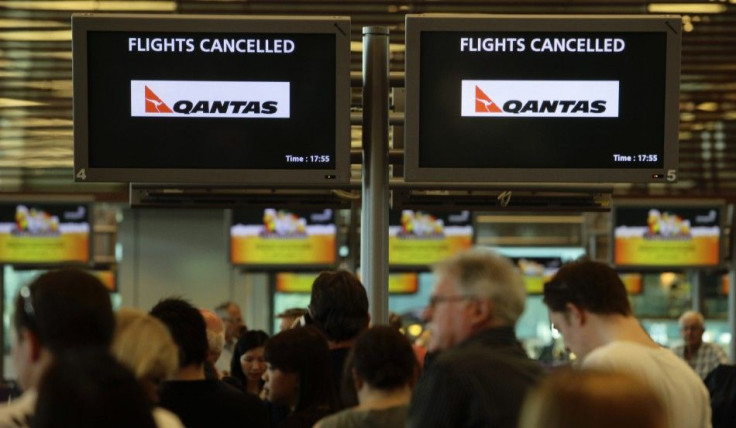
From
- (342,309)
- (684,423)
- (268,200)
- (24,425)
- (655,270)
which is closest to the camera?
(24,425)

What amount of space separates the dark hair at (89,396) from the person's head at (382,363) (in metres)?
1.39

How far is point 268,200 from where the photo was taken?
17.7 ft

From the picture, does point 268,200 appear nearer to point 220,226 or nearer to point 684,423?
point 684,423

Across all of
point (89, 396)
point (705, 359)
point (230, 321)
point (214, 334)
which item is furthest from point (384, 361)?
point (705, 359)

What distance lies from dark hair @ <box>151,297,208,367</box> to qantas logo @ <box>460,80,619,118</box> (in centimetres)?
156

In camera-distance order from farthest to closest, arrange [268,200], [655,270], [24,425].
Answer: [655,270] < [268,200] < [24,425]

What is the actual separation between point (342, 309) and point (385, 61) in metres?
1.16

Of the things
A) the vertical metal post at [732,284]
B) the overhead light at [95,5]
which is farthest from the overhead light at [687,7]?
the overhead light at [95,5]

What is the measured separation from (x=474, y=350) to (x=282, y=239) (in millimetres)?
9778

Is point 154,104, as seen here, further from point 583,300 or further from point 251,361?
point 583,300

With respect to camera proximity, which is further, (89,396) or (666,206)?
(666,206)

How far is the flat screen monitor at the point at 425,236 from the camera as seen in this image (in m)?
13.0

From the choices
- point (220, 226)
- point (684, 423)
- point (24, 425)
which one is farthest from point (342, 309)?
point (220, 226)

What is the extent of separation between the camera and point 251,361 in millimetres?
5648
